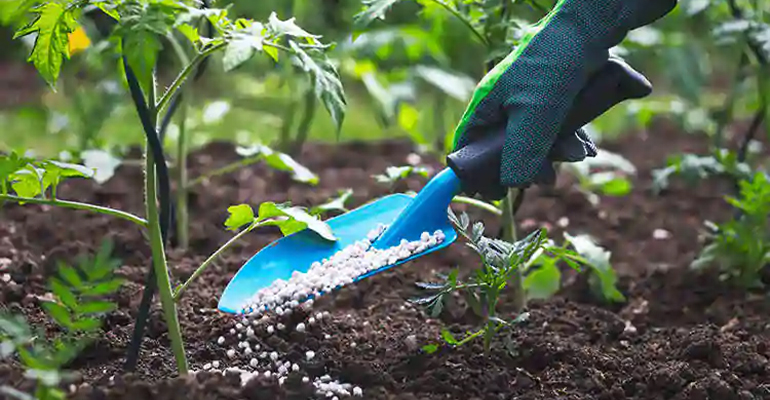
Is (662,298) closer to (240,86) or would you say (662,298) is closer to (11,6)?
(11,6)

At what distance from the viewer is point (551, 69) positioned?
1642 millimetres

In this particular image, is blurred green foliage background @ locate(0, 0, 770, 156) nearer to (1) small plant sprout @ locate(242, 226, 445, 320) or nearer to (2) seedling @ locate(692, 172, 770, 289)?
(2) seedling @ locate(692, 172, 770, 289)

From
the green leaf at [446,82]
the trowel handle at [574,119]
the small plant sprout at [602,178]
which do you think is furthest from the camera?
the green leaf at [446,82]

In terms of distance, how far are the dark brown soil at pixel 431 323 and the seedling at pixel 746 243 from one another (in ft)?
0.19

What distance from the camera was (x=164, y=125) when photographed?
6.81ft

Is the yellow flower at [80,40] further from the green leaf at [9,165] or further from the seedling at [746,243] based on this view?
the seedling at [746,243]

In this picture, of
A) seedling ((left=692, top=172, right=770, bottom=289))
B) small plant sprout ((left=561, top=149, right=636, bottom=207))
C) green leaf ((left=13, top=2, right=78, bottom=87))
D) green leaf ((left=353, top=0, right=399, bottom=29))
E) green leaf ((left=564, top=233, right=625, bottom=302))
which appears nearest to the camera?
green leaf ((left=13, top=2, right=78, bottom=87))

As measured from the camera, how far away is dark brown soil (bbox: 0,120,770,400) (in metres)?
1.72

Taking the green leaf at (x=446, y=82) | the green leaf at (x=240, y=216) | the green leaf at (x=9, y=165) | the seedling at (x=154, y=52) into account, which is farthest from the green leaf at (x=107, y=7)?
the green leaf at (x=446, y=82)

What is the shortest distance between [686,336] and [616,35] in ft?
2.36

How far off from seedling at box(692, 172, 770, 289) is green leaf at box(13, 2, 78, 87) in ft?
5.14

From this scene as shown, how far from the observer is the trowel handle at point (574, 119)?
5.58ft

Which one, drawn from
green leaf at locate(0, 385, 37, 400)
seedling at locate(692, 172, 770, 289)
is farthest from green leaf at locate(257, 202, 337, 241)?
seedling at locate(692, 172, 770, 289)

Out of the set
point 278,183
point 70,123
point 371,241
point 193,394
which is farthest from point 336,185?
point 193,394
